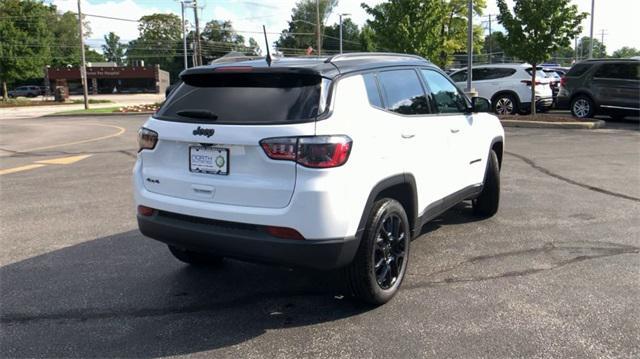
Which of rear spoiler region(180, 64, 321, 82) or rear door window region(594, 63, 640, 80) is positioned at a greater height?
rear door window region(594, 63, 640, 80)

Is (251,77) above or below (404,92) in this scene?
above

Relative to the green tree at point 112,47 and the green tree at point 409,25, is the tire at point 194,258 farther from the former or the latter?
the green tree at point 112,47

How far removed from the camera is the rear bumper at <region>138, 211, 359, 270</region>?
3.33 metres

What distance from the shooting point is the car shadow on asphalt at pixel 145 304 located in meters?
3.43

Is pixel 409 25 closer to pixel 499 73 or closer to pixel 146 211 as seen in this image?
pixel 499 73

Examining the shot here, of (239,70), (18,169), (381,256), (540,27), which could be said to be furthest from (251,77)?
(540,27)

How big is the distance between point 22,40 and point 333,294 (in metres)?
58.3

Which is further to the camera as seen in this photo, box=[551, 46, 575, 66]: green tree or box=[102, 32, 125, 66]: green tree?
box=[102, 32, 125, 66]: green tree

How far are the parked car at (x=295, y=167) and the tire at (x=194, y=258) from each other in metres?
0.69

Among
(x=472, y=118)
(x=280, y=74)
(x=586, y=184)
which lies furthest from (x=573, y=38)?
(x=280, y=74)

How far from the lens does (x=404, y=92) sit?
4.34 metres

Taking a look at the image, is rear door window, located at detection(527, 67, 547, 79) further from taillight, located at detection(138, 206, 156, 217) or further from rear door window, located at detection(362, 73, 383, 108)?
taillight, located at detection(138, 206, 156, 217)

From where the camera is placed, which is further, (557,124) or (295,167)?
(557,124)

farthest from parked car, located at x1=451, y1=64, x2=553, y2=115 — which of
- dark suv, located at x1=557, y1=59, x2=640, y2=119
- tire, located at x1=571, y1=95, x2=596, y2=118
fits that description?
tire, located at x1=571, y1=95, x2=596, y2=118
